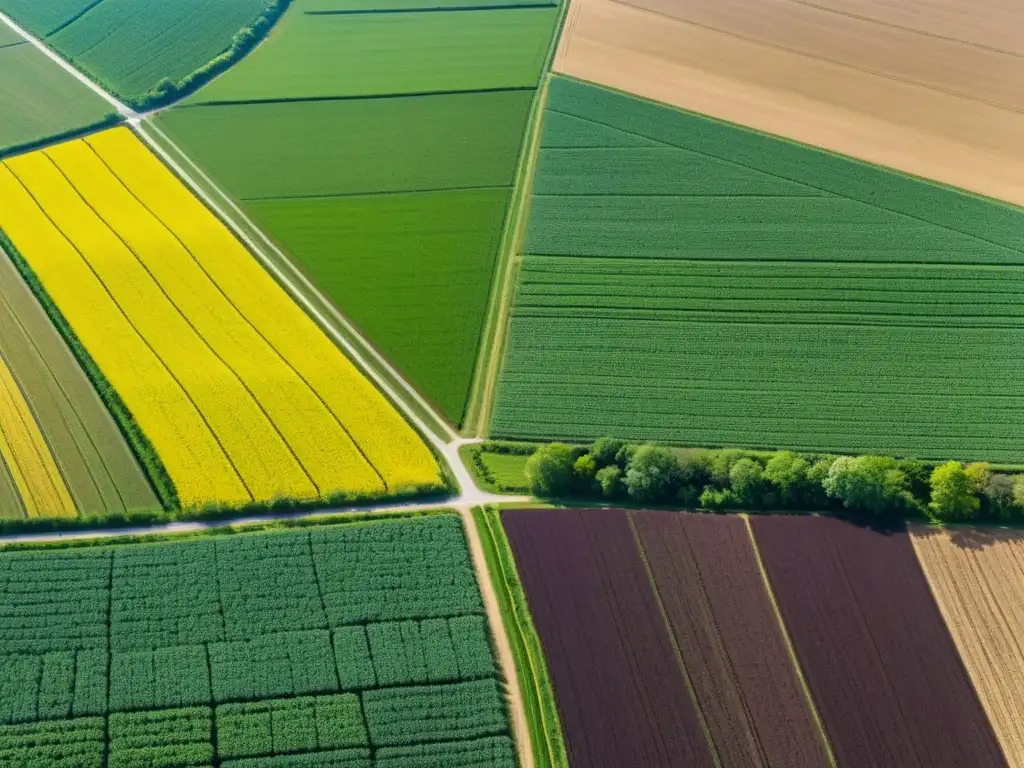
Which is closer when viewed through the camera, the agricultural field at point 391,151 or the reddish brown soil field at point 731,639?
the reddish brown soil field at point 731,639

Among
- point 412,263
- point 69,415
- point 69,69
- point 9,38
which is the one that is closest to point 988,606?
point 412,263

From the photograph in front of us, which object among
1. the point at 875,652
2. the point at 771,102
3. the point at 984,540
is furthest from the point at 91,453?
the point at 771,102

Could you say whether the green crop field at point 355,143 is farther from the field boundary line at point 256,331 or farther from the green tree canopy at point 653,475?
Result: the green tree canopy at point 653,475

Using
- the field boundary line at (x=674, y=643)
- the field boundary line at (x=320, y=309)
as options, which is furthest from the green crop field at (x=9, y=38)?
the field boundary line at (x=674, y=643)

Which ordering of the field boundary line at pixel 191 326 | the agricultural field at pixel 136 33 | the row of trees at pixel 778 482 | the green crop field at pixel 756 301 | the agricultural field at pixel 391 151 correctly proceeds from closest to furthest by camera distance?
the row of trees at pixel 778 482
the field boundary line at pixel 191 326
the green crop field at pixel 756 301
the agricultural field at pixel 391 151
the agricultural field at pixel 136 33

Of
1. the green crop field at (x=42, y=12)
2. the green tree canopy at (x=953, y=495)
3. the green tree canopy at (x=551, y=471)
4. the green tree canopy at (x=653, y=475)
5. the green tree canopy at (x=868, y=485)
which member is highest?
the green crop field at (x=42, y=12)

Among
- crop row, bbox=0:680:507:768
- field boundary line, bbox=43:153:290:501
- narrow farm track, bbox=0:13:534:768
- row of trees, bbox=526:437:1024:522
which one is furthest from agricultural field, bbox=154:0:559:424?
crop row, bbox=0:680:507:768

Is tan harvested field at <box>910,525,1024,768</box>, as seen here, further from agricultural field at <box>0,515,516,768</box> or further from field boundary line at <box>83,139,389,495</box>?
field boundary line at <box>83,139,389,495</box>
